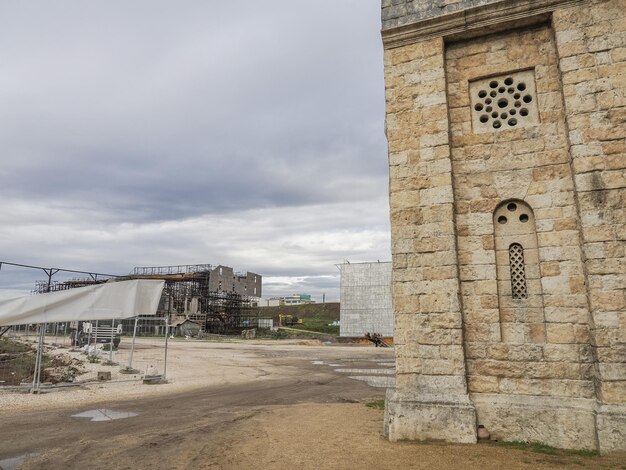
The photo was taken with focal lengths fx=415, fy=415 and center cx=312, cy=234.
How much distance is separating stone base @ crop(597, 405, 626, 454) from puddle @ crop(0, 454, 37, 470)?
7.37 metres

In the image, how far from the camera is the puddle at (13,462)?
17.2 ft

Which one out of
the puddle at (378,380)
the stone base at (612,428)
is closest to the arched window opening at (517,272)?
the stone base at (612,428)

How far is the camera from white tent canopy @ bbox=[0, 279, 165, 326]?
968 centimetres

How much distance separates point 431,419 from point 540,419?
4.65ft

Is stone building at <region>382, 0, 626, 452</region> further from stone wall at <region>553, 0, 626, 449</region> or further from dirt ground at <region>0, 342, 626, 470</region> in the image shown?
dirt ground at <region>0, 342, 626, 470</region>

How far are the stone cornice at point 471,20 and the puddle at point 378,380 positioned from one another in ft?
30.6

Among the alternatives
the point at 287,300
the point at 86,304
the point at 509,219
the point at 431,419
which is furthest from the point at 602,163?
the point at 287,300

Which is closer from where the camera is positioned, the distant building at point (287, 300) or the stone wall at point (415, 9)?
the stone wall at point (415, 9)

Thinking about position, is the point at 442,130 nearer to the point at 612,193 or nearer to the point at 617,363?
the point at 612,193

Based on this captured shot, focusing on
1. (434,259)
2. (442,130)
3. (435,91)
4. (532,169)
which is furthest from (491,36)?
(434,259)

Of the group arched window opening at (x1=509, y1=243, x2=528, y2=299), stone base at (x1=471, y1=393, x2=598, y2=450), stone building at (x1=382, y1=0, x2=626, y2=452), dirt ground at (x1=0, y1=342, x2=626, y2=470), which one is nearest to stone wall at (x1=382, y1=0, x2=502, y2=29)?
stone building at (x1=382, y1=0, x2=626, y2=452)

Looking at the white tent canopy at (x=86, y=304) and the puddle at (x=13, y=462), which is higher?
the white tent canopy at (x=86, y=304)

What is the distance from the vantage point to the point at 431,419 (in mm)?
5785

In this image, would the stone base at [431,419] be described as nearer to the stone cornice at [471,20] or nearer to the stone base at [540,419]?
the stone base at [540,419]
